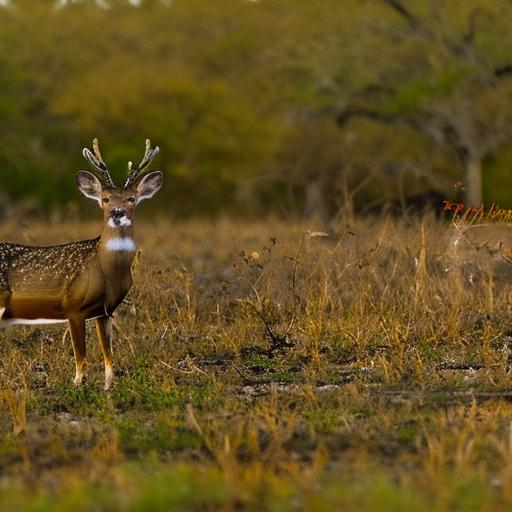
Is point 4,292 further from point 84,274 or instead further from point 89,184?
point 89,184

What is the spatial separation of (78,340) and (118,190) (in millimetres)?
1034

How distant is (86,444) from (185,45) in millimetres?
44488

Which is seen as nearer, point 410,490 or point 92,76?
point 410,490

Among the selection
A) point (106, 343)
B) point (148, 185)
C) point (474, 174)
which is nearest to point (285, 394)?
point (106, 343)

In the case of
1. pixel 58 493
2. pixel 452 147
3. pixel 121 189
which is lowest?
pixel 452 147

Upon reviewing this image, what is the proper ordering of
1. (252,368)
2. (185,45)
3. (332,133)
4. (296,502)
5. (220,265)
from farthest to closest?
1. (185,45)
2. (332,133)
3. (220,265)
4. (252,368)
5. (296,502)

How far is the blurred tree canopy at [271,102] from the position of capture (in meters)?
34.5

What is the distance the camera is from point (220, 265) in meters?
16.6

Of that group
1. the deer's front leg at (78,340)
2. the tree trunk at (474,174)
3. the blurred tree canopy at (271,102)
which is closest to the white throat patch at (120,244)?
the deer's front leg at (78,340)

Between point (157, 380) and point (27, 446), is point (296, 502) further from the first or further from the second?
point (157, 380)

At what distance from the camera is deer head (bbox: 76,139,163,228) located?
8484mm

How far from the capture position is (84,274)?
8.62 meters

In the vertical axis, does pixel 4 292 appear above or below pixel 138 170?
below

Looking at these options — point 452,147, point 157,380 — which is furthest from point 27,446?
point 452,147
